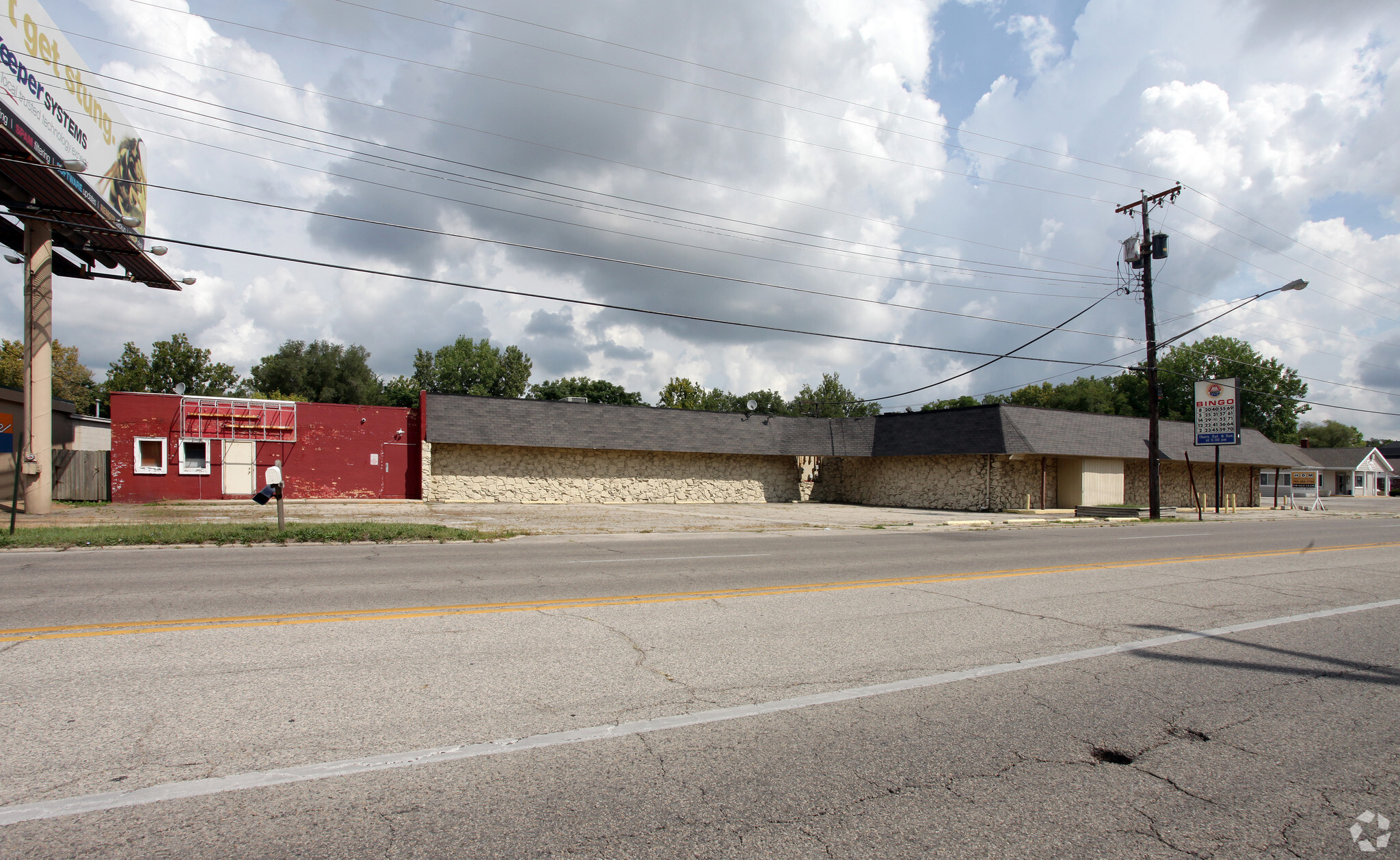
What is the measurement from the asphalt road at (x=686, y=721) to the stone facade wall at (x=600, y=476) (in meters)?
22.0

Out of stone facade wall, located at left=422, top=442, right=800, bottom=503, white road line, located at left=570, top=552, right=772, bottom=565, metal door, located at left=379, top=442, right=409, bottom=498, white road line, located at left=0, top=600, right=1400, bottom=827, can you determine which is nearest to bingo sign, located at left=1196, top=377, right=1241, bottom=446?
stone facade wall, located at left=422, top=442, right=800, bottom=503

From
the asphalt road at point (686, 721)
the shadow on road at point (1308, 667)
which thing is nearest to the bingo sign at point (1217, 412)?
the asphalt road at point (686, 721)

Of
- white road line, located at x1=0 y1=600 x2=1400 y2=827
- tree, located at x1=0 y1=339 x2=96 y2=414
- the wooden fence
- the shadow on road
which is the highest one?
tree, located at x1=0 y1=339 x2=96 y2=414

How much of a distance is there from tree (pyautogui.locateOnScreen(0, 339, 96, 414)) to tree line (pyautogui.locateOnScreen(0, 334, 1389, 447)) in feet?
0.33

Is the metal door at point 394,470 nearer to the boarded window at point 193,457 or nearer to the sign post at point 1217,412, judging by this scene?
the boarded window at point 193,457

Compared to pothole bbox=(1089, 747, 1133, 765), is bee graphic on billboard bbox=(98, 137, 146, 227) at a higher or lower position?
higher

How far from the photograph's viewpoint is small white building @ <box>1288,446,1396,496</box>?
7075 centimetres

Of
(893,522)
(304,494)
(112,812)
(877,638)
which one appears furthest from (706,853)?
(304,494)

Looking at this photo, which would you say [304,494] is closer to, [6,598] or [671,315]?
[671,315]

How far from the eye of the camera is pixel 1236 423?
30.8 metres

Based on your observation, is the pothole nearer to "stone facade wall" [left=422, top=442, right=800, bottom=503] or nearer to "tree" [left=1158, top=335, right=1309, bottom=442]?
"stone facade wall" [left=422, top=442, right=800, bottom=503]

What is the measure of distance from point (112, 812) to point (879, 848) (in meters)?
3.52

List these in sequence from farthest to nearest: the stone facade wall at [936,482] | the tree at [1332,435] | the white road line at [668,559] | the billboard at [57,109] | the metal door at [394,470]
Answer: the tree at [1332,435] → the stone facade wall at [936,482] → the metal door at [394,470] → the billboard at [57,109] → the white road line at [668,559]

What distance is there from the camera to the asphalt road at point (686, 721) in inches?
130
